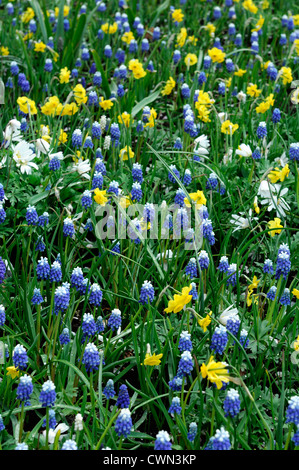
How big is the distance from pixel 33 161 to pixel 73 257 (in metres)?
0.84

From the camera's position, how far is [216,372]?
2180 millimetres

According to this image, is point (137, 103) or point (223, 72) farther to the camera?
point (223, 72)

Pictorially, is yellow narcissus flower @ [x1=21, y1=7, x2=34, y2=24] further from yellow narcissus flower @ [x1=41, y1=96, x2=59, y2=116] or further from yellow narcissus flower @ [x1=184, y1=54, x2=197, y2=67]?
yellow narcissus flower @ [x1=41, y1=96, x2=59, y2=116]

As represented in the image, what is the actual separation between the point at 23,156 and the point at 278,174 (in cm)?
150

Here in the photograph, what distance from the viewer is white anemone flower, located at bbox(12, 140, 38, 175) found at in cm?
359

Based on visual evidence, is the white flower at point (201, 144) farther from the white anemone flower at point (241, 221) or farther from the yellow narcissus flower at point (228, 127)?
the white anemone flower at point (241, 221)

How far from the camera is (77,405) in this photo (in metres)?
2.55

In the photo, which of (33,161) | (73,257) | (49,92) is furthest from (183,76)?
(73,257)

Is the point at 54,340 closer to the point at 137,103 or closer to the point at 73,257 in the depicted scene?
the point at 73,257

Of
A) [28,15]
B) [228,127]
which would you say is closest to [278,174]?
[228,127]

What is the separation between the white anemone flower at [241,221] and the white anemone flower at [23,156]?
47.4 inches

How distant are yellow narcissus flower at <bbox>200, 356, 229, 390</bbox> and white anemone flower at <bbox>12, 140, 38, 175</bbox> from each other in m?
1.87

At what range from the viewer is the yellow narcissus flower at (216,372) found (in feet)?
7.08

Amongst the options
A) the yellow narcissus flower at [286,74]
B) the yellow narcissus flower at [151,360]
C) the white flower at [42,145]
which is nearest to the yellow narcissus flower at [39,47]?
the white flower at [42,145]
